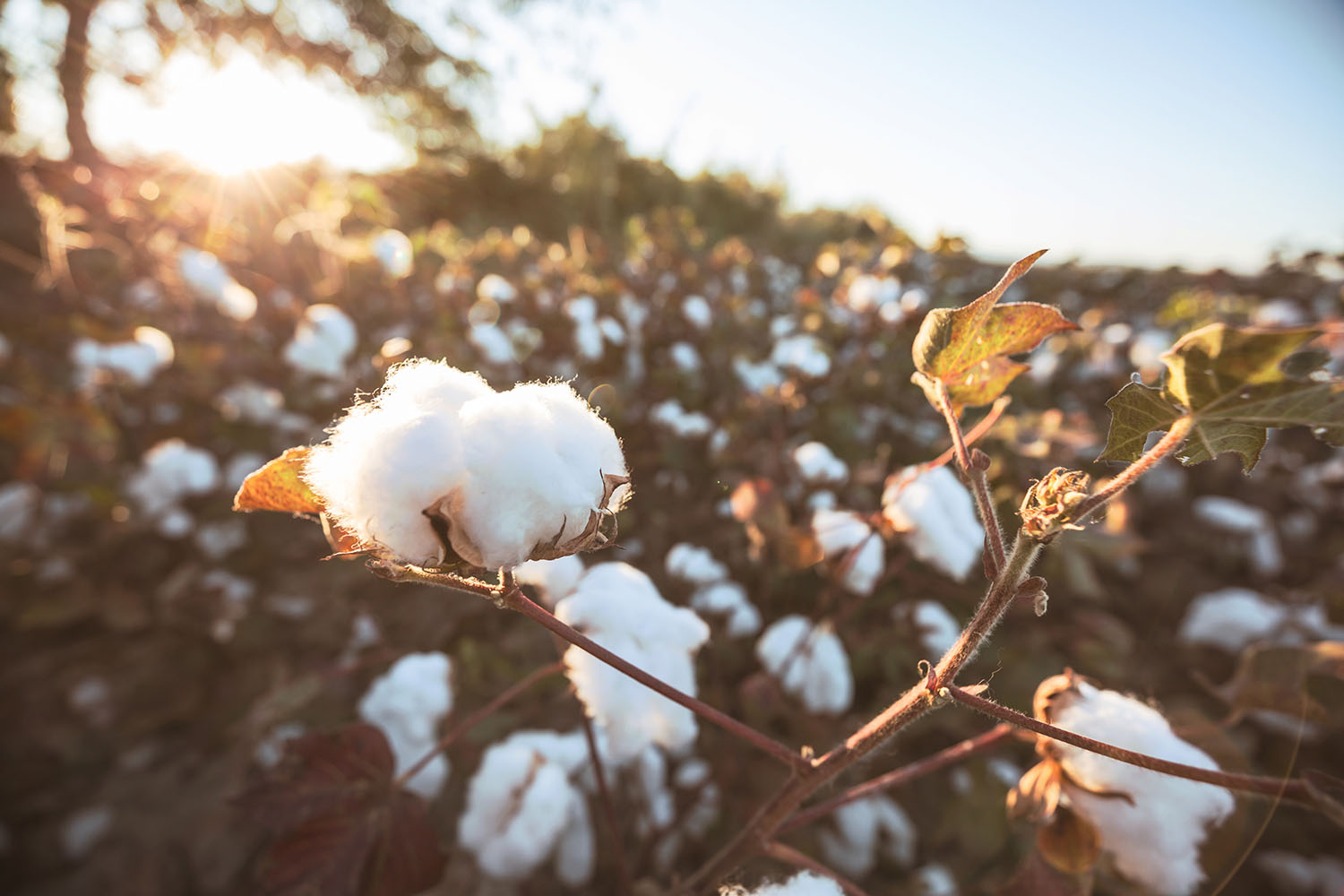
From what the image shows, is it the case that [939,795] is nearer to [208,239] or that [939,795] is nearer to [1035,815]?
[1035,815]

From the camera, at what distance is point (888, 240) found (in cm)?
224

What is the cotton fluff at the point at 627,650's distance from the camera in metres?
0.52

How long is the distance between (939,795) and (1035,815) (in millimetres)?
750

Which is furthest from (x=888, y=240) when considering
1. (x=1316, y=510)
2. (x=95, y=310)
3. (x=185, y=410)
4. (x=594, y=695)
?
(x=95, y=310)

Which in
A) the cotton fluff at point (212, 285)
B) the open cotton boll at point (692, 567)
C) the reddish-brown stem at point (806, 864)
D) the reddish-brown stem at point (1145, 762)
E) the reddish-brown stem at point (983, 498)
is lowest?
the cotton fluff at point (212, 285)

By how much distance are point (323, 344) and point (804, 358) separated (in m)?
1.14

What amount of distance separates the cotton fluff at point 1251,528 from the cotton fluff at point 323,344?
2.25 m

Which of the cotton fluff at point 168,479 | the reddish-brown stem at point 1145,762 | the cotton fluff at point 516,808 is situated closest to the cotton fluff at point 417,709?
the cotton fluff at point 516,808

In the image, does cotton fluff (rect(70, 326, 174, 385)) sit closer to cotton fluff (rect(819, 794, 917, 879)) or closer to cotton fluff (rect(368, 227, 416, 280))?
cotton fluff (rect(368, 227, 416, 280))

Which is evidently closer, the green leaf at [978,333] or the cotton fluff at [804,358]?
the green leaf at [978,333]

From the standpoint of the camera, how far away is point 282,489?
0.33 meters

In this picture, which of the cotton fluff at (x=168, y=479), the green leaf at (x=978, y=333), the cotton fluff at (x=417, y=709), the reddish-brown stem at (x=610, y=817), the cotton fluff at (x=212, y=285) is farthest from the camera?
the cotton fluff at (x=212, y=285)

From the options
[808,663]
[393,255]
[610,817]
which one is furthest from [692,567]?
[393,255]

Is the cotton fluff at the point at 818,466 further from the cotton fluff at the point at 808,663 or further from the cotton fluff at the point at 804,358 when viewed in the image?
the cotton fluff at the point at 804,358
